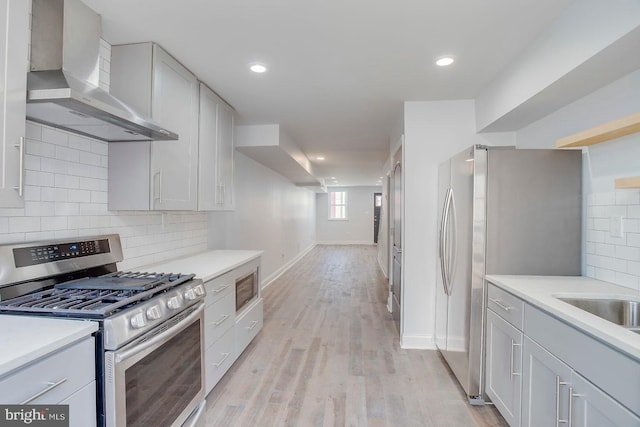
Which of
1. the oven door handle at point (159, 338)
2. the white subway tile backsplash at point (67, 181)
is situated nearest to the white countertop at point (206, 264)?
the oven door handle at point (159, 338)

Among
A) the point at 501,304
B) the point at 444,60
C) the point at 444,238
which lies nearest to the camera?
the point at 501,304

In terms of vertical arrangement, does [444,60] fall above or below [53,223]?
→ above

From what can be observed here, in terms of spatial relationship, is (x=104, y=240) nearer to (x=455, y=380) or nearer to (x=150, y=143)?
(x=150, y=143)

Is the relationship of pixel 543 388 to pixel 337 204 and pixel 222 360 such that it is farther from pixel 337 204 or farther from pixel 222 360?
pixel 337 204

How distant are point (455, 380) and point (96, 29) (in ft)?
11.7

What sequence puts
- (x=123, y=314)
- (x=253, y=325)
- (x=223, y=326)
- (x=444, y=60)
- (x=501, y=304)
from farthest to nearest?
1. (x=253, y=325)
2. (x=223, y=326)
3. (x=444, y=60)
4. (x=501, y=304)
5. (x=123, y=314)

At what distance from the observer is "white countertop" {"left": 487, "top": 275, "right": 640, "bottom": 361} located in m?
1.16

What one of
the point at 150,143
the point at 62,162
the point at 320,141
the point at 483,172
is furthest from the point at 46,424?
the point at 320,141

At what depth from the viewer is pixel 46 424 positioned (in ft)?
3.46

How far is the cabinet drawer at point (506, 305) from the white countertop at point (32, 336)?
2100mm

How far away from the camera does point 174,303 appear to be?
5.58 feet

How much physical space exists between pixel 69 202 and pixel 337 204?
11755 mm

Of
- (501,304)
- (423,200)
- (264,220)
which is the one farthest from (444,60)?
(264,220)

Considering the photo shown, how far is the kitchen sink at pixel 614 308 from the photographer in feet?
5.38
